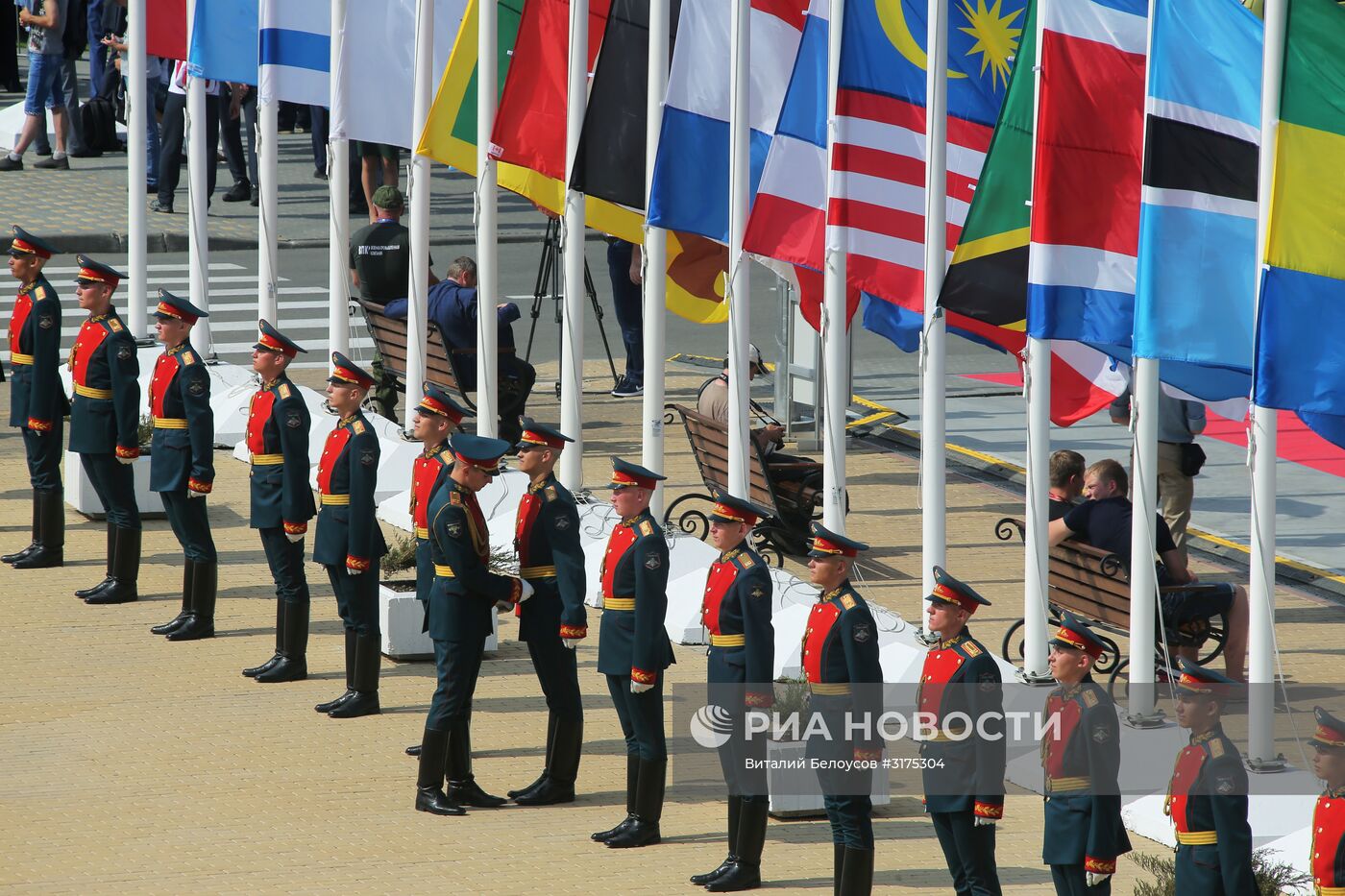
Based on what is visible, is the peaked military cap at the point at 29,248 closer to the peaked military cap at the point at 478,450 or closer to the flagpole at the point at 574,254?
the flagpole at the point at 574,254

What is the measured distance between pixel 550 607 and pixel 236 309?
537 inches

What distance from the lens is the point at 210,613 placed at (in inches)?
539

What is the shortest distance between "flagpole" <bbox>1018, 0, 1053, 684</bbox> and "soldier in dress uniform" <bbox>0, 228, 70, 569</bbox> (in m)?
6.40

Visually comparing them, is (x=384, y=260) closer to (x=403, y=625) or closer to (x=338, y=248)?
(x=338, y=248)

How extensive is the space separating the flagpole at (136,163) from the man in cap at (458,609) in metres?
8.20

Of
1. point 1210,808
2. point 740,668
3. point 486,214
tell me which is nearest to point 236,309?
point 486,214

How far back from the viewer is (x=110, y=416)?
14.2m

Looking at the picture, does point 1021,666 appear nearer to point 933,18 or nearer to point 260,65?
point 933,18

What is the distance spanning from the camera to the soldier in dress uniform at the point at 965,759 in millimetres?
9297

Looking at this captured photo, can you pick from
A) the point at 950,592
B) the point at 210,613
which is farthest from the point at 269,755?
the point at 950,592

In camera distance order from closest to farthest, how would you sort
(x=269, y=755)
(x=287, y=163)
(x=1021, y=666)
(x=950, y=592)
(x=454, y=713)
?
1. (x=950, y=592)
2. (x=454, y=713)
3. (x=269, y=755)
4. (x=1021, y=666)
5. (x=287, y=163)

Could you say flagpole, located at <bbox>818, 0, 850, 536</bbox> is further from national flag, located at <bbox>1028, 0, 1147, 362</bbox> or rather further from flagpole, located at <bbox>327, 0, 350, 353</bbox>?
flagpole, located at <bbox>327, 0, 350, 353</bbox>

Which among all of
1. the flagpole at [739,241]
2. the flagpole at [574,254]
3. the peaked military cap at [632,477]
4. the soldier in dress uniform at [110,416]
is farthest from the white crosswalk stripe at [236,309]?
the peaked military cap at [632,477]

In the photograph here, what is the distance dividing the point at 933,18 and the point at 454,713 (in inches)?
170
